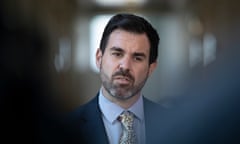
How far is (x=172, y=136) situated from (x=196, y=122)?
0.05 meters

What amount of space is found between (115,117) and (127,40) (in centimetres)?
13

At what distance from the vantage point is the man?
727mm

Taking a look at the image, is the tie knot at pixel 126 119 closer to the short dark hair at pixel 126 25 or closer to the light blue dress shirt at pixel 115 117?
the light blue dress shirt at pixel 115 117

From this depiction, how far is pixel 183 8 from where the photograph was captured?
2.55 ft

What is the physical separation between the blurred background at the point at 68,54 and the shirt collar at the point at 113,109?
0.07 ft

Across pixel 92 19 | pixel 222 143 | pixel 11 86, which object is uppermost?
pixel 92 19

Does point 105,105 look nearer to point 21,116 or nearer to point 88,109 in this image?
point 88,109

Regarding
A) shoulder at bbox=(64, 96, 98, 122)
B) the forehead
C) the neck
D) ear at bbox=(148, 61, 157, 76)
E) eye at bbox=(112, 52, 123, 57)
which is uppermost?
the forehead

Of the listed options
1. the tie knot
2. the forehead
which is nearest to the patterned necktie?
the tie knot

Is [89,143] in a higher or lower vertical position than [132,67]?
lower

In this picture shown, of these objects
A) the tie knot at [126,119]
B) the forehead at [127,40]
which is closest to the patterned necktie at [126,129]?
the tie knot at [126,119]

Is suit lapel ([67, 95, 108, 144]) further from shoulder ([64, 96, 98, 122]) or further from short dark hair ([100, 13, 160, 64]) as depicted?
short dark hair ([100, 13, 160, 64])

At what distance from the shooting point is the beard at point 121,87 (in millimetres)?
734

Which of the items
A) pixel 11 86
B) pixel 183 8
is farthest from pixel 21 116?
pixel 183 8
